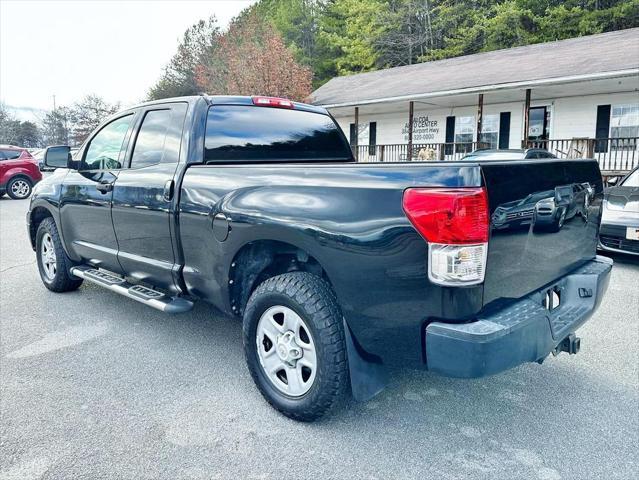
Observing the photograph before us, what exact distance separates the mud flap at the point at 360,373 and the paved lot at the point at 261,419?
29 cm

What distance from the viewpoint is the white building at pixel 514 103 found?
14602 mm

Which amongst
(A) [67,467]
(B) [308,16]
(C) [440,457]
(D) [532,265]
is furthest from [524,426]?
(B) [308,16]

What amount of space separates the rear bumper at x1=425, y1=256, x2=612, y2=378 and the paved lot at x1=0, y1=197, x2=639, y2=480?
0.55 m

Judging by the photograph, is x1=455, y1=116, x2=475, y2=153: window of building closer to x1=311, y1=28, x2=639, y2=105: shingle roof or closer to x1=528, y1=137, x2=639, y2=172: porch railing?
x1=311, y1=28, x2=639, y2=105: shingle roof

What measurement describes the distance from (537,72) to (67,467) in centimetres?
1591

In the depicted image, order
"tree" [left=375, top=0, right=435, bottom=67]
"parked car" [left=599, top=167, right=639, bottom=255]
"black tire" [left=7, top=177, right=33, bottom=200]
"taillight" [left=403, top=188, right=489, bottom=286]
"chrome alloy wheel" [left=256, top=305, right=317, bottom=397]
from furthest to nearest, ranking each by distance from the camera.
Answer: "tree" [left=375, top=0, right=435, bottom=67]
"black tire" [left=7, top=177, right=33, bottom=200]
"parked car" [left=599, top=167, right=639, bottom=255]
"chrome alloy wheel" [left=256, top=305, right=317, bottom=397]
"taillight" [left=403, top=188, right=489, bottom=286]

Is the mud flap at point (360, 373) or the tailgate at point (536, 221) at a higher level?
the tailgate at point (536, 221)

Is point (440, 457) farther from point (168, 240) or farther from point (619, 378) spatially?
point (168, 240)

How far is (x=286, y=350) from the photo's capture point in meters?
2.84

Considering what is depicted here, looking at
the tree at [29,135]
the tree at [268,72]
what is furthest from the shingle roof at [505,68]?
the tree at [29,135]

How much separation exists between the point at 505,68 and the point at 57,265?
16010mm

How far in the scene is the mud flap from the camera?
257 cm

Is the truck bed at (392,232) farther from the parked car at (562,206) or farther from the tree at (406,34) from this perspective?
the tree at (406,34)

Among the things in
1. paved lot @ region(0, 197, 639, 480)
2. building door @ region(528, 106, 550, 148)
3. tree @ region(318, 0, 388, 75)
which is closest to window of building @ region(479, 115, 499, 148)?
building door @ region(528, 106, 550, 148)
